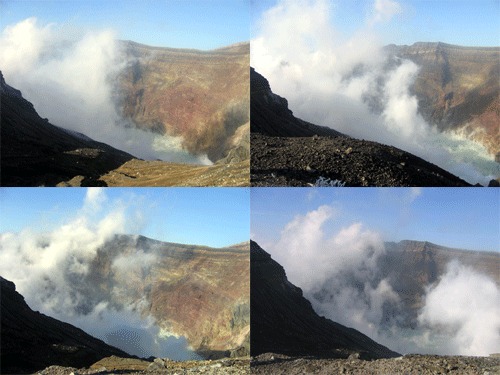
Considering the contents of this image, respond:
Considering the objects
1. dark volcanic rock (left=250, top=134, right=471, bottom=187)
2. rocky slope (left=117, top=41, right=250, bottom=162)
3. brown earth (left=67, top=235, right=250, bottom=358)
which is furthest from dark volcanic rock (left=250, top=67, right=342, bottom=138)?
brown earth (left=67, top=235, right=250, bottom=358)

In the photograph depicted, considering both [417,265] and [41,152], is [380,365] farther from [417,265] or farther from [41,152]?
[41,152]

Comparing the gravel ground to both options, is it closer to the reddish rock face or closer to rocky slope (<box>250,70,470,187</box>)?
the reddish rock face

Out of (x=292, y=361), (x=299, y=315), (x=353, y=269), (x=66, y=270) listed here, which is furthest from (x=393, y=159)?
(x=66, y=270)

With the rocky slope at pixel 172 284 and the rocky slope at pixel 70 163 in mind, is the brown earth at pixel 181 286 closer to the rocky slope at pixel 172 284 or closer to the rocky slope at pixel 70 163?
the rocky slope at pixel 172 284

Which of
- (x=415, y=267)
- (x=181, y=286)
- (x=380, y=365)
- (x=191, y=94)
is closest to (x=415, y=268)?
(x=415, y=267)

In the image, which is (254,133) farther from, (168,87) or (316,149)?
(168,87)

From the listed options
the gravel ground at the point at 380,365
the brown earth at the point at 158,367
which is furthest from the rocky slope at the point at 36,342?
the gravel ground at the point at 380,365
